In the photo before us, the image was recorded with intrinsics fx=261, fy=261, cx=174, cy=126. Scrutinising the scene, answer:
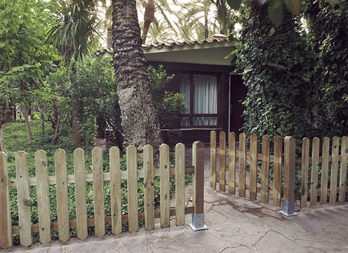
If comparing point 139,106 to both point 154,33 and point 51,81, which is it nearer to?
point 51,81

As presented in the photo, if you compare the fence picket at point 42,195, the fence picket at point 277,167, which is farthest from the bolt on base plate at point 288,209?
the fence picket at point 42,195

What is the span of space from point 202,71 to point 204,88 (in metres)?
0.68

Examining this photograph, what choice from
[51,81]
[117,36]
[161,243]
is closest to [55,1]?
[51,81]

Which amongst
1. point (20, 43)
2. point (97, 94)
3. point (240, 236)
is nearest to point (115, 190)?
point (240, 236)

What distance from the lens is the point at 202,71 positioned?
29.8ft

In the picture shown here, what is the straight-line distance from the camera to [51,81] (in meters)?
7.18

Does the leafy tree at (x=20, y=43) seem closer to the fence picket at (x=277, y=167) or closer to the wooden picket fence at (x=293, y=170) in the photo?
the wooden picket fence at (x=293, y=170)

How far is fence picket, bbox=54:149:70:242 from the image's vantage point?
257 cm

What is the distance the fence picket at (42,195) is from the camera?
2531 millimetres

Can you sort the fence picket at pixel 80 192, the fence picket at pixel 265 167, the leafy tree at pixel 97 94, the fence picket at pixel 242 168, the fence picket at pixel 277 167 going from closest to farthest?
the fence picket at pixel 80 192 < the fence picket at pixel 277 167 < the fence picket at pixel 265 167 < the fence picket at pixel 242 168 < the leafy tree at pixel 97 94

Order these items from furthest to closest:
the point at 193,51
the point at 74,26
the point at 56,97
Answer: the point at 193,51 < the point at 56,97 < the point at 74,26

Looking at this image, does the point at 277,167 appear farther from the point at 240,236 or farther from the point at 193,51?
the point at 193,51

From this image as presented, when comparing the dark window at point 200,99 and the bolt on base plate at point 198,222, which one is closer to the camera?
the bolt on base plate at point 198,222

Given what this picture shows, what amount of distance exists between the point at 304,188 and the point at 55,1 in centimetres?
854
